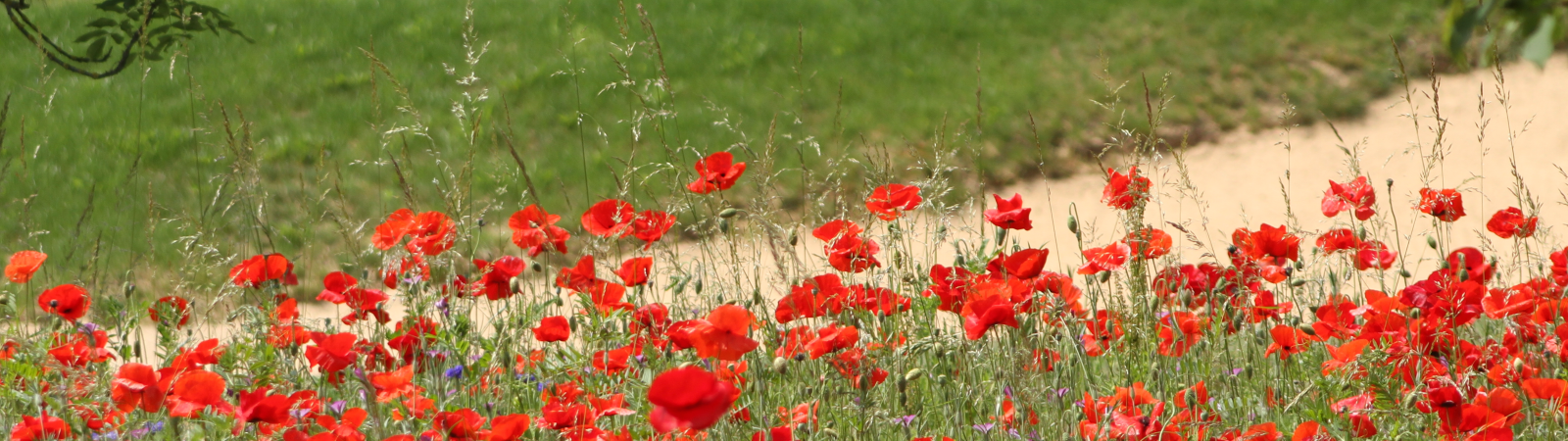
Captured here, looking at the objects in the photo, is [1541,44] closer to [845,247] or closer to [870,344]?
[845,247]

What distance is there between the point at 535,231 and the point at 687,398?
3.49 feet

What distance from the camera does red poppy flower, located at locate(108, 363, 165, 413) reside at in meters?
1.45

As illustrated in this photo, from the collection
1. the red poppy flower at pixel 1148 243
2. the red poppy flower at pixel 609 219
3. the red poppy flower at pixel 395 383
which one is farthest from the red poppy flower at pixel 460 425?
the red poppy flower at pixel 1148 243

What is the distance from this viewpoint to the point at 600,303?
1.74 meters

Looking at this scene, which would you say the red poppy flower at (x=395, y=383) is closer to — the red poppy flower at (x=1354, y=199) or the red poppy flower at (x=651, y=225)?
the red poppy flower at (x=651, y=225)

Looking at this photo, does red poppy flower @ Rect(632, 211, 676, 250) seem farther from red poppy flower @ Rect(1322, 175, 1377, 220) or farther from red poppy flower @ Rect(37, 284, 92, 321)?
red poppy flower @ Rect(1322, 175, 1377, 220)

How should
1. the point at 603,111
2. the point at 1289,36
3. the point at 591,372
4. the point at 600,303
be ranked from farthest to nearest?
the point at 1289,36 < the point at 603,111 < the point at 591,372 < the point at 600,303

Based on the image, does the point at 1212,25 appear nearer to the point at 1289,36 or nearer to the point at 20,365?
the point at 1289,36

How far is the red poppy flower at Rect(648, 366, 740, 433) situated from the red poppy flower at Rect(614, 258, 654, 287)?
35.7 inches

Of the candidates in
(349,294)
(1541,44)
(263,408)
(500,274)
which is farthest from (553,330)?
(1541,44)

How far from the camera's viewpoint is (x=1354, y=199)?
1972 mm

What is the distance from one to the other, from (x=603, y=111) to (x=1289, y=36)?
521cm

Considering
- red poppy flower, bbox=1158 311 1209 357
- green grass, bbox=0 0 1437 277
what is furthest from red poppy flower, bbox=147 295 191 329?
green grass, bbox=0 0 1437 277

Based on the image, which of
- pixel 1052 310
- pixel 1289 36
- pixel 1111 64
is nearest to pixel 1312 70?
pixel 1289 36
